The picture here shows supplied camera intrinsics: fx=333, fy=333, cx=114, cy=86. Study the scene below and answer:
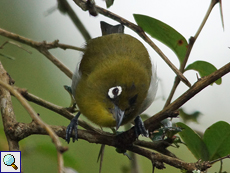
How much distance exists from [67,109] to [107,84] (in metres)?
0.30

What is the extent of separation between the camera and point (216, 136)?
70.2 inches

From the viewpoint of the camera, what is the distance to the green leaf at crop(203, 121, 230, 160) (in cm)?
176

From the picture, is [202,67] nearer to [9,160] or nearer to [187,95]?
[187,95]

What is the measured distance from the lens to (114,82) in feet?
6.68

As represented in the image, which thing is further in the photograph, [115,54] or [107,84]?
[115,54]

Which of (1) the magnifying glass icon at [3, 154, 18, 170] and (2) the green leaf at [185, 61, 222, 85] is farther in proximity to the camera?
(2) the green leaf at [185, 61, 222, 85]

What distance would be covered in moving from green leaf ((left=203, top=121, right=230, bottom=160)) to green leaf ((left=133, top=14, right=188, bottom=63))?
52 centimetres

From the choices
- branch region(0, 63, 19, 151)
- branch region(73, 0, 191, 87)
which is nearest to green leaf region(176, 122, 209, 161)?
branch region(73, 0, 191, 87)

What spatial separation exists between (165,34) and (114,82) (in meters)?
0.45

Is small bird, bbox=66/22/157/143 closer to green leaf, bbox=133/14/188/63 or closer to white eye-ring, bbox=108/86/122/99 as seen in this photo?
white eye-ring, bbox=108/86/122/99

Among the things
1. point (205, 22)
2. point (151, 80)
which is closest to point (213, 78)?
point (205, 22)

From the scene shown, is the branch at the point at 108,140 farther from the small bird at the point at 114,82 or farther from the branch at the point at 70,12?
the branch at the point at 70,12

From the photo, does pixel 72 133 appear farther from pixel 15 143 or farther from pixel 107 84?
pixel 107 84

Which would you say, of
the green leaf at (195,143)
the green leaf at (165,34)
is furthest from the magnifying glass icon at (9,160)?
Result: the green leaf at (165,34)
